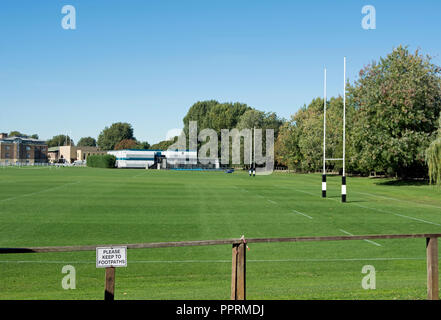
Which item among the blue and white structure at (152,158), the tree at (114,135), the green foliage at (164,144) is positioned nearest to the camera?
the blue and white structure at (152,158)

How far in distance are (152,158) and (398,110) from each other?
257 ft

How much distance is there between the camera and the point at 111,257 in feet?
17.6

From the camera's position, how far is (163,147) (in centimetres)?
15662

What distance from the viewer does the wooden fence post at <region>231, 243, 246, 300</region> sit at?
5.84 meters

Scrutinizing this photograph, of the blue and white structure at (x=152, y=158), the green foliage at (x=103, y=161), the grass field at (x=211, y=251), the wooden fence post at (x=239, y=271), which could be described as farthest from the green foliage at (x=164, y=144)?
the wooden fence post at (x=239, y=271)

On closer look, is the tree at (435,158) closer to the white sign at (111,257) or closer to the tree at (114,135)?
the white sign at (111,257)

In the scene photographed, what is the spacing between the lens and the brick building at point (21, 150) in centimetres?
15825

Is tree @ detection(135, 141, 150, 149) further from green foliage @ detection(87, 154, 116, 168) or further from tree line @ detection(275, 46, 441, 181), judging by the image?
tree line @ detection(275, 46, 441, 181)

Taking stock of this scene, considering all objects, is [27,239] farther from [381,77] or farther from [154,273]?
[381,77]

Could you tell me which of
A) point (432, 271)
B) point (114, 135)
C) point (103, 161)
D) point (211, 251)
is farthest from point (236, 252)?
point (114, 135)

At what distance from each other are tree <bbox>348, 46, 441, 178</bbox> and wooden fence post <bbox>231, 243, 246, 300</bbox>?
3933cm

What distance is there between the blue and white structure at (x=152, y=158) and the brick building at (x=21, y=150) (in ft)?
199

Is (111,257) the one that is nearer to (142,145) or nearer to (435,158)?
(435,158)

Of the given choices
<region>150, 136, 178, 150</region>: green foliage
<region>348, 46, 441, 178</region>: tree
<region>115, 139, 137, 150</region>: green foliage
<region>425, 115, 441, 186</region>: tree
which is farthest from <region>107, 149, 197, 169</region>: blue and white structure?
<region>425, 115, 441, 186</region>: tree
